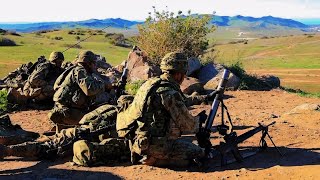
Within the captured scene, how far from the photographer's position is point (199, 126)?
7633 millimetres

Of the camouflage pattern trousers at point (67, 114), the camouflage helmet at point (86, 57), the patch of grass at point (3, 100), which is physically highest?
the camouflage helmet at point (86, 57)

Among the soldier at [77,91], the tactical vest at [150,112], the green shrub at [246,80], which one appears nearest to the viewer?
the tactical vest at [150,112]

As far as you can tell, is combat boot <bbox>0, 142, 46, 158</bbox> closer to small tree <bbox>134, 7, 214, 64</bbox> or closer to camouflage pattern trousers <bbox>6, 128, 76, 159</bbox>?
camouflage pattern trousers <bbox>6, 128, 76, 159</bbox>

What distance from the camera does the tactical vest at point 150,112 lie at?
22.7 ft

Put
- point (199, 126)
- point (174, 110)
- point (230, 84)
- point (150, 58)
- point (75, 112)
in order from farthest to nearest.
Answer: point (150, 58), point (230, 84), point (75, 112), point (199, 126), point (174, 110)

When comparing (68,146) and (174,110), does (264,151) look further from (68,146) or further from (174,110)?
(68,146)

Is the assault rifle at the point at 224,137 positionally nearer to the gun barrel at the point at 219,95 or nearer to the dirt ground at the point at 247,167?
the gun barrel at the point at 219,95

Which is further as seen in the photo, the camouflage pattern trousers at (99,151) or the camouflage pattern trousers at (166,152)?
the camouflage pattern trousers at (99,151)

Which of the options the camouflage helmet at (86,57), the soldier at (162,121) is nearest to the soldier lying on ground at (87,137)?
the soldier at (162,121)

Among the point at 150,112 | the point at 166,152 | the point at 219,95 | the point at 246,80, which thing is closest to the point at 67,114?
the point at 150,112

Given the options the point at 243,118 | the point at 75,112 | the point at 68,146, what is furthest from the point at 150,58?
the point at 68,146

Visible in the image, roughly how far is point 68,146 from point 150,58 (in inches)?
374

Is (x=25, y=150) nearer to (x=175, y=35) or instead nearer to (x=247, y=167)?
(x=247, y=167)

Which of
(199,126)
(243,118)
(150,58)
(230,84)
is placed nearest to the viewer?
(199,126)
